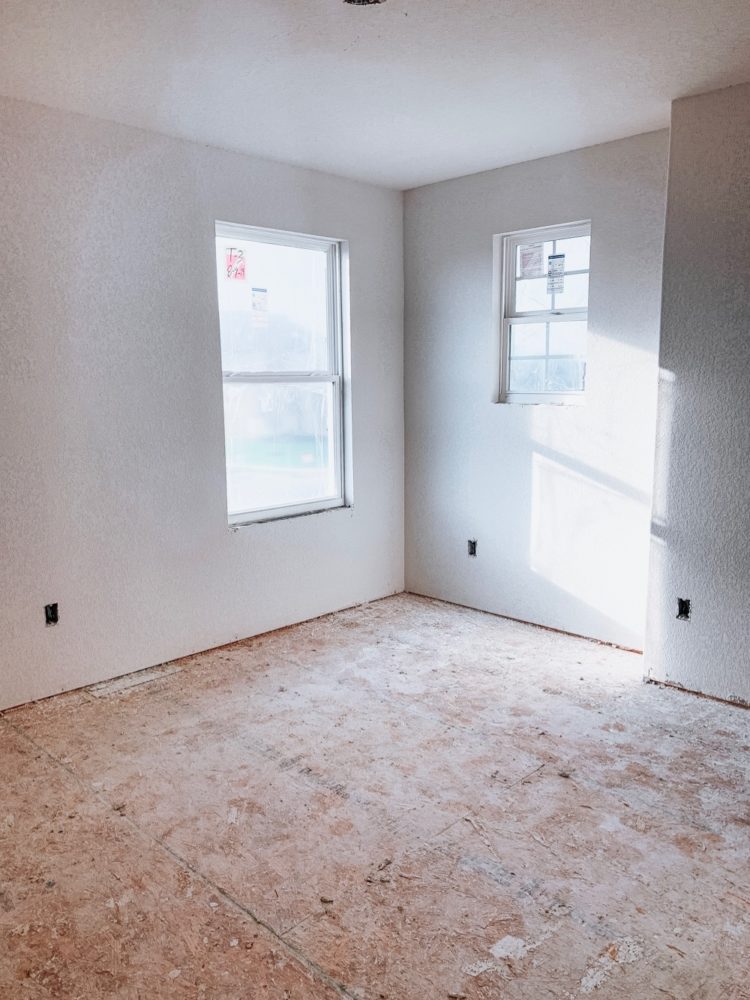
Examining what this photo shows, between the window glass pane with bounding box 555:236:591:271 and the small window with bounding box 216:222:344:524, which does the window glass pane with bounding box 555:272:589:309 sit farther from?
the small window with bounding box 216:222:344:524

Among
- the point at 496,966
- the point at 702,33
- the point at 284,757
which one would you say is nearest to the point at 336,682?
the point at 284,757

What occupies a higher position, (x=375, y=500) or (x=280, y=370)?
(x=280, y=370)

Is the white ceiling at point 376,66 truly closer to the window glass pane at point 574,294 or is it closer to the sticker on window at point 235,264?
the sticker on window at point 235,264

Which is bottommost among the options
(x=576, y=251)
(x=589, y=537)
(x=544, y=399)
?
(x=589, y=537)

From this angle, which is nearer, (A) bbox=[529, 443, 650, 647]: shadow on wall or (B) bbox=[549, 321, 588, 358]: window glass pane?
(A) bbox=[529, 443, 650, 647]: shadow on wall

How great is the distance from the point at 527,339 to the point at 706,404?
1.34 m

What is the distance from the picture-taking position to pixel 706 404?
134 inches

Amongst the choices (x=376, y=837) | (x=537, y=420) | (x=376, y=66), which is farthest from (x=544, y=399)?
(x=376, y=837)

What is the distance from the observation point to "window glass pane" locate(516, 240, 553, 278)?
4.36 meters

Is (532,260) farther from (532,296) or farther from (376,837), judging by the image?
(376,837)

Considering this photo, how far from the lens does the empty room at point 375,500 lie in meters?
2.16

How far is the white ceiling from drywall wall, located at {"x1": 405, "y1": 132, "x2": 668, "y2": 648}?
0.37 meters

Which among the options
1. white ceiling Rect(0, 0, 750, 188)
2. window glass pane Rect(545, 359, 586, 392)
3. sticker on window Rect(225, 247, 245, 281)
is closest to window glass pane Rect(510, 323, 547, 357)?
window glass pane Rect(545, 359, 586, 392)

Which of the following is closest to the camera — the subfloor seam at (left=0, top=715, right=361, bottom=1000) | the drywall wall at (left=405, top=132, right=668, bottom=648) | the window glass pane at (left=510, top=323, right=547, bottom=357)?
the subfloor seam at (left=0, top=715, right=361, bottom=1000)
